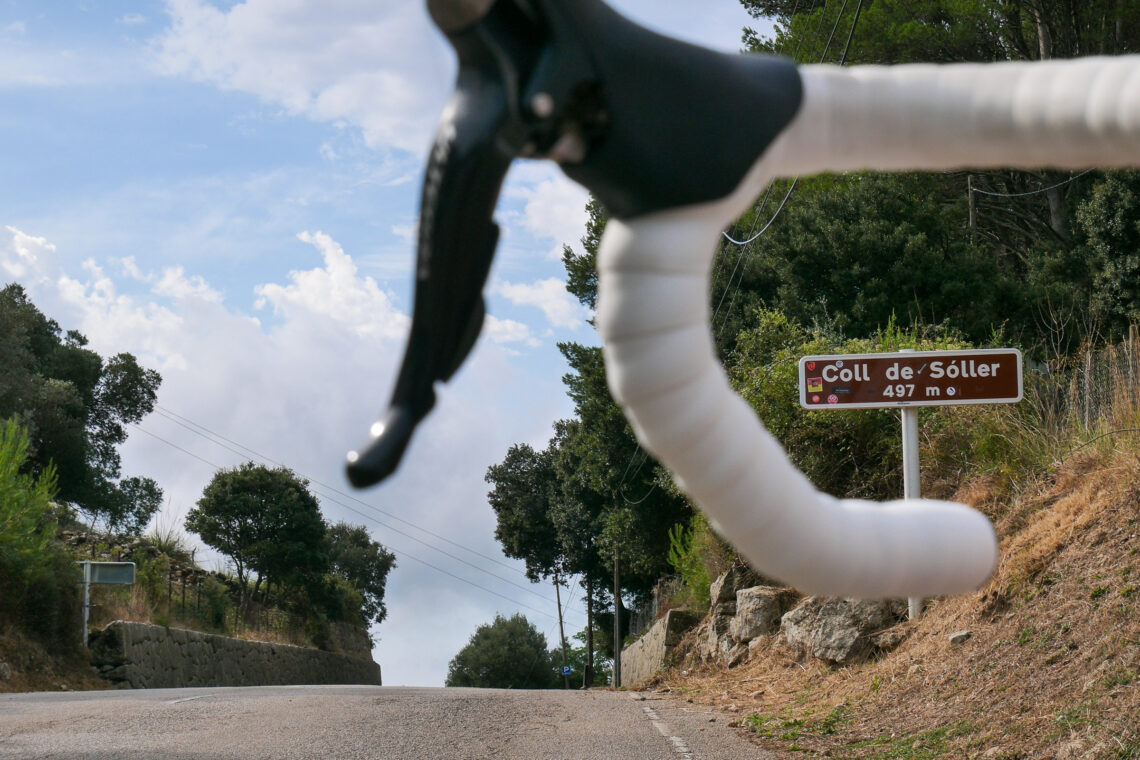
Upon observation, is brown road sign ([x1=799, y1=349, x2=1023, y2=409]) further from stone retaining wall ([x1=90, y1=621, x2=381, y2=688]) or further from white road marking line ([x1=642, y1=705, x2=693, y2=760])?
stone retaining wall ([x1=90, y1=621, x2=381, y2=688])

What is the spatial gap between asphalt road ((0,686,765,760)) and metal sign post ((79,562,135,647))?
265 inches

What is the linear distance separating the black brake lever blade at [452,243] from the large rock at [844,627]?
35.0ft

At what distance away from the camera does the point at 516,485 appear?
42594 millimetres

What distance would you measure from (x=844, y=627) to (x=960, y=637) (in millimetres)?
2203

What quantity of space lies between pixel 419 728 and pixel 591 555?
26412 millimetres

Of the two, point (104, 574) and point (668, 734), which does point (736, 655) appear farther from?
point (104, 574)

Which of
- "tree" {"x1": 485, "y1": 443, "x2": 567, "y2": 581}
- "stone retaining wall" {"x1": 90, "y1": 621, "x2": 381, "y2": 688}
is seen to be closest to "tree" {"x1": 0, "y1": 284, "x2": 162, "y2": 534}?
"stone retaining wall" {"x1": 90, "y1": 621, "x2": 381, "y2": 688}

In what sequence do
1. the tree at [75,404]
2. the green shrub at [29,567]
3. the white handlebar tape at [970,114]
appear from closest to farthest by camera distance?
the white handlebar tape at [970,114] → the green shrub at [29,567] → the tree at [75,404]

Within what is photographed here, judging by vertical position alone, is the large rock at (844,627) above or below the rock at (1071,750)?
above

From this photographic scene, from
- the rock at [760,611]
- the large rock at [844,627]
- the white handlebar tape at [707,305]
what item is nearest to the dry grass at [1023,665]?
the large rock at [844,627]

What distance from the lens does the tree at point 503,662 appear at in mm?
54438

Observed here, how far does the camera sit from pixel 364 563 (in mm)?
52500

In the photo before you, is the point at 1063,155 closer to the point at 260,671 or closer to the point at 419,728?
the point at 419,728

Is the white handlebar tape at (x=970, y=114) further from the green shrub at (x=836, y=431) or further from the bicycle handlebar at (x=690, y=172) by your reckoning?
the green shrub at (x=836, y=431)
